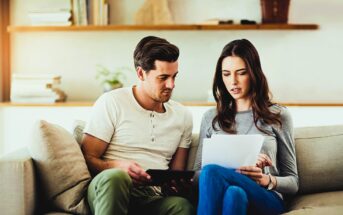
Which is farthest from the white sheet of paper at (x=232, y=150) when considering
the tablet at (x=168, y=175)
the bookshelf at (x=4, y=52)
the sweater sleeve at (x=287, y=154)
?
the bookshelf at (x=4, y=52)

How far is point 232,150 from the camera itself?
226 centimetres

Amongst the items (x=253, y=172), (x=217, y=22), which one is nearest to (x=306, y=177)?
(x=253, y=172)

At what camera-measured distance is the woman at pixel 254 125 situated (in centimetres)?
226

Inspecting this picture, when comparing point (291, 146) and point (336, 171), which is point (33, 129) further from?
point (336, 171)

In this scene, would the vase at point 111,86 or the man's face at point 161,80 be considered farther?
the vase at point 111,86

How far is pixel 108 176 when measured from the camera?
2102 millimetres

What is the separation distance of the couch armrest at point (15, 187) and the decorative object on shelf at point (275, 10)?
2.12m

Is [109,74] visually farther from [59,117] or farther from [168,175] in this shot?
[168,175]

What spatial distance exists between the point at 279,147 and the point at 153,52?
2.34 ft

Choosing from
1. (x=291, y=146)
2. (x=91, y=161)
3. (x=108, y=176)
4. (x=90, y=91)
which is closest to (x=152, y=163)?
(x=91, y=161)

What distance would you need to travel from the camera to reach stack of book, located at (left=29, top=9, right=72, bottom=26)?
377cm

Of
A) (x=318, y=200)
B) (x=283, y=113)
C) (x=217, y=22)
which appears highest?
(x=217, y=22)

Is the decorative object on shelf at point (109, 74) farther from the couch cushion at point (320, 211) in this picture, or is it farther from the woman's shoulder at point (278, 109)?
the couch cushion at point (320, 211)

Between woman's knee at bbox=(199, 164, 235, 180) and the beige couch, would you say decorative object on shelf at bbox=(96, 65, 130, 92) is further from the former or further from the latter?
woman's knee at bbox=(199, 164, 235, 180)
